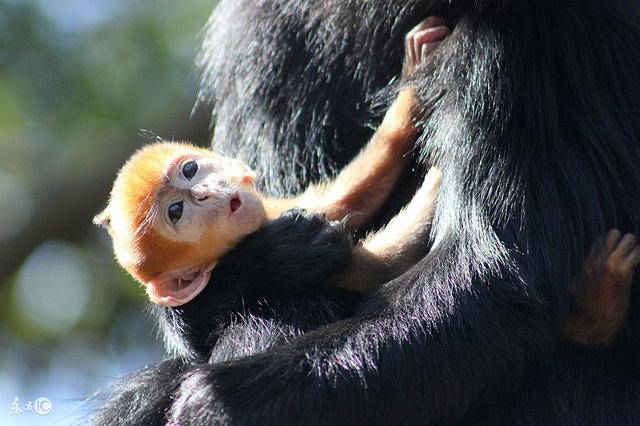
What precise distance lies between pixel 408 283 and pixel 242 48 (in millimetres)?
1301

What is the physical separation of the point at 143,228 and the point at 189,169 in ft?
0.76

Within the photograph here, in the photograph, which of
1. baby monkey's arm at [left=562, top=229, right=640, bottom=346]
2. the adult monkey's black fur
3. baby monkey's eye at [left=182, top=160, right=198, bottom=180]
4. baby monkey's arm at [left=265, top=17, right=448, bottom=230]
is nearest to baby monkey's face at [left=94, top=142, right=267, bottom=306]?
baby monkey's eye at [left=182, top=160, right=198, bottom=180]

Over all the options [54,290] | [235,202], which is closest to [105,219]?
[235,202]

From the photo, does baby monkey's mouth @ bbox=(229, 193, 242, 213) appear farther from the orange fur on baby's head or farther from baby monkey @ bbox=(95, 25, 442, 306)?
the orange fur on baby's head

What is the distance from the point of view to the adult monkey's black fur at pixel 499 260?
3.04 metres

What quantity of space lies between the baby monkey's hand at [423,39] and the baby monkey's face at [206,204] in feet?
1.87

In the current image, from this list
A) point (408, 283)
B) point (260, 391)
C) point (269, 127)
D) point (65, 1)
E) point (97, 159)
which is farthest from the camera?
point (65, 1)

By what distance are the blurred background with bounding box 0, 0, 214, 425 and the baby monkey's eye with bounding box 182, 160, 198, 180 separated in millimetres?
2971

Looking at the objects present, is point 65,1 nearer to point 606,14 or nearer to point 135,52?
point 135,52

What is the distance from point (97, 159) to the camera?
266 inches

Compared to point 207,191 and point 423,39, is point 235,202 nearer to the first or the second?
point 207,191

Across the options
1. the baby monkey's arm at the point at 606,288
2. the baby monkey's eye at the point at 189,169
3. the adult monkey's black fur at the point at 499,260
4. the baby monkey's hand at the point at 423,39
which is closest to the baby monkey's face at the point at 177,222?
the baby monkey's eye at the point at 189,169

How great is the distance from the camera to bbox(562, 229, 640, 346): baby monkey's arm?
10.3 feet

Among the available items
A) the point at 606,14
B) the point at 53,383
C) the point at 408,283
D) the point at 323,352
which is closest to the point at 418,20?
the point at 606,14
